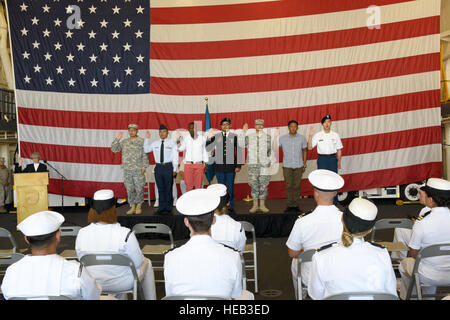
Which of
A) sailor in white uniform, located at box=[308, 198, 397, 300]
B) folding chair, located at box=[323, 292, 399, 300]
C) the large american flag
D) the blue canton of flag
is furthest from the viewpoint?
the blue canton of flag

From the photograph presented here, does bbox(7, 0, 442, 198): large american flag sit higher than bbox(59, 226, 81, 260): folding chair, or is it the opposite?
bbox(7, 0, 442, 198): large american flag

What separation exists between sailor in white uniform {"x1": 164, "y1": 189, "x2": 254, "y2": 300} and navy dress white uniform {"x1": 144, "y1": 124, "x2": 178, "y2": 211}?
155 inches

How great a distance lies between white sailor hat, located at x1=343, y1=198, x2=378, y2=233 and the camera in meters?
1.79

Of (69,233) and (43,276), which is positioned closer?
(43,276)

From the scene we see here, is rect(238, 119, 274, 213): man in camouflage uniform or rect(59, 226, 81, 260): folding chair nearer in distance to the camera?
rect(59, 226, 81, 260): folding chair

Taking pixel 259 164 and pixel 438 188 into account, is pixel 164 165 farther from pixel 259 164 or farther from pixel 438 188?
pixel 438 188

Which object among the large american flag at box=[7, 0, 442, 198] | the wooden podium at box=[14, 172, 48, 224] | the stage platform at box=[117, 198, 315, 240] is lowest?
the stage platform at box=[117, 198, 315, 240]

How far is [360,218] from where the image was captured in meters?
1.79

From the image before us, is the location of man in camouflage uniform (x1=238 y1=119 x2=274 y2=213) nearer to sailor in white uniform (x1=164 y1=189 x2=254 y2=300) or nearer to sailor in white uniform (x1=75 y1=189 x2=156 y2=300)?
sailor in white uniform (x1=75 y1=189 x2=156 y2=300)

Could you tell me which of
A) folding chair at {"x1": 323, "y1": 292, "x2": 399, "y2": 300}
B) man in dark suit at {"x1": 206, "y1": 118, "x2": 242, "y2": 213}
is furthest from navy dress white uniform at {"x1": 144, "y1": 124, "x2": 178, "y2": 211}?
folding chair at {"x1": 323, "y1": 292, "x2": 399, "y2": 300}

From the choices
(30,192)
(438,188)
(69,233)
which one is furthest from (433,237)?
(30,192)

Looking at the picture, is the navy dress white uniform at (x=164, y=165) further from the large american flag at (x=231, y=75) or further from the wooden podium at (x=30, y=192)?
the wooden podium at (x=30, y=192)

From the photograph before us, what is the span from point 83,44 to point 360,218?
684 centimetres

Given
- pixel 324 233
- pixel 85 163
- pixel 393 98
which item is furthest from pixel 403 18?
pixel 85 163
